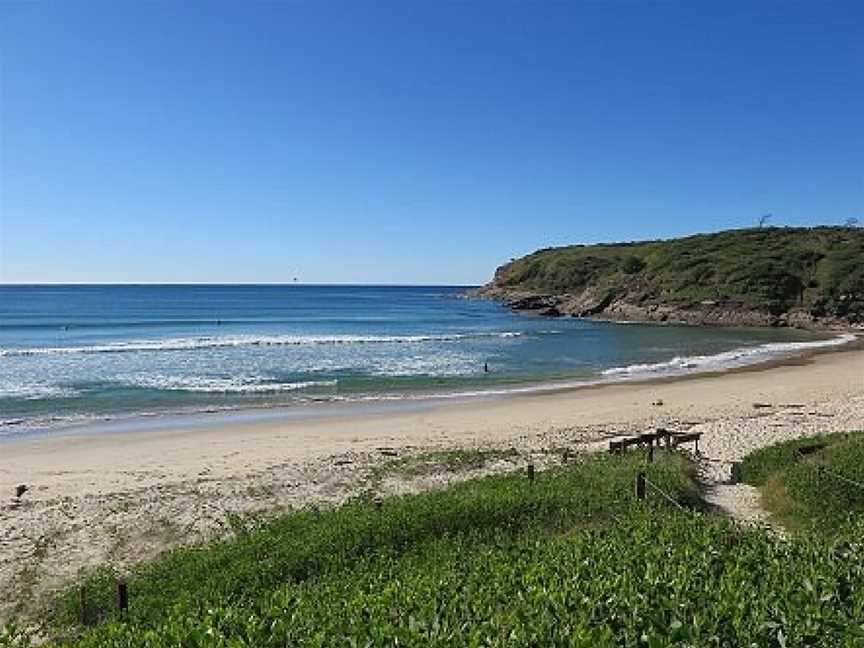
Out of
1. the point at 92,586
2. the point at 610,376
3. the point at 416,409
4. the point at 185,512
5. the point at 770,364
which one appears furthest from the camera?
the point at 770,364

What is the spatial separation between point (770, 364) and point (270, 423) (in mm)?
31660

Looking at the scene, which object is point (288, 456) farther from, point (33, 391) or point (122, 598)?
point (33, 391)

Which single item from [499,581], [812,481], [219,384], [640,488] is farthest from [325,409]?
[499,581]

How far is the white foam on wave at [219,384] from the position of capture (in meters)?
37.2

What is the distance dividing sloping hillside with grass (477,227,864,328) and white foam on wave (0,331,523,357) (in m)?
24.6

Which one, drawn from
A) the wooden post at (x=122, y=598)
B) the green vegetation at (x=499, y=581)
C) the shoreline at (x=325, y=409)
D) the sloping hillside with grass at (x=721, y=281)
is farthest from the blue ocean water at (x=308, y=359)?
the wooden post at (x=122, y=598)

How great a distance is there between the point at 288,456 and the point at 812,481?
14256 millimetres

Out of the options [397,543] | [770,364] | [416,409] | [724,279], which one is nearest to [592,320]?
[724,279]

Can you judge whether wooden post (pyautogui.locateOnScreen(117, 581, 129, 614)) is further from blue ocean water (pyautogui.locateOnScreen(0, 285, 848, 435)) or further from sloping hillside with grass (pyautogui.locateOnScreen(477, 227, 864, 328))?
sloping hillside with grass (pyautogui.locateOnScreen(477, 227, 864, 328))

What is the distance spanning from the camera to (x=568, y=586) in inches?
260

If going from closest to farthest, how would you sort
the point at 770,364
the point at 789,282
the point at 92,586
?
the point at 92,586, the point at 770,364, the point at 789,282

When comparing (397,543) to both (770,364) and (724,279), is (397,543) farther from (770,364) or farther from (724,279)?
(724,279)

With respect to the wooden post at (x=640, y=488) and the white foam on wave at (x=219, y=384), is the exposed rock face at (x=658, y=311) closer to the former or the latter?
the white foam on wave at (x=219, y=384)

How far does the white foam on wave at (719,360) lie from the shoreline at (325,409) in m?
0.12
